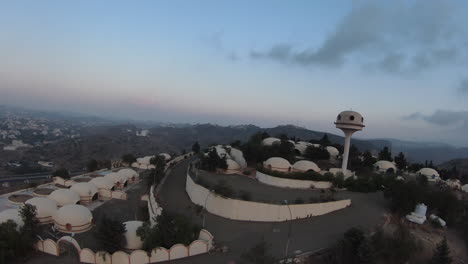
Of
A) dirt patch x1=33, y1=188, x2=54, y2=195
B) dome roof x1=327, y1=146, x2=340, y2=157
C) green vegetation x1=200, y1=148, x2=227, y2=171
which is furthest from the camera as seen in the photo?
dome roof x1=327, y1=146, x2=340, y2=157

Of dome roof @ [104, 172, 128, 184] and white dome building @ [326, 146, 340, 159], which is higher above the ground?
white dome building @ [326, 146, 340, 159]

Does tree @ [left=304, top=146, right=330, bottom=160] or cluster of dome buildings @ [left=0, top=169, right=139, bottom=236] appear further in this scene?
tree @ [left=304, top=146, right=330, bottom=160]

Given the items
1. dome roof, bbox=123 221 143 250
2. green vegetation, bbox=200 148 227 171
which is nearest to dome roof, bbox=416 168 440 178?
green vegetation, bbox=200 148 227 171

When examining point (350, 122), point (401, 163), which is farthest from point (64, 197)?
point (401, 163)

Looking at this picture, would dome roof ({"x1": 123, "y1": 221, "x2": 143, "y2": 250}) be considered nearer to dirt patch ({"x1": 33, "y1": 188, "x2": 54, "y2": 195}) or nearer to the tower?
dirt patch ({"x1": 33, "y1": 188, "x2": 54, "y2": 195})

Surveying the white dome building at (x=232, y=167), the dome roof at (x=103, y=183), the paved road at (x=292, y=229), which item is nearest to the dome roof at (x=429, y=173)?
the paved road at (x=292, y=229)

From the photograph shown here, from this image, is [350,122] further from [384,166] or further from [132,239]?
[132,239]
